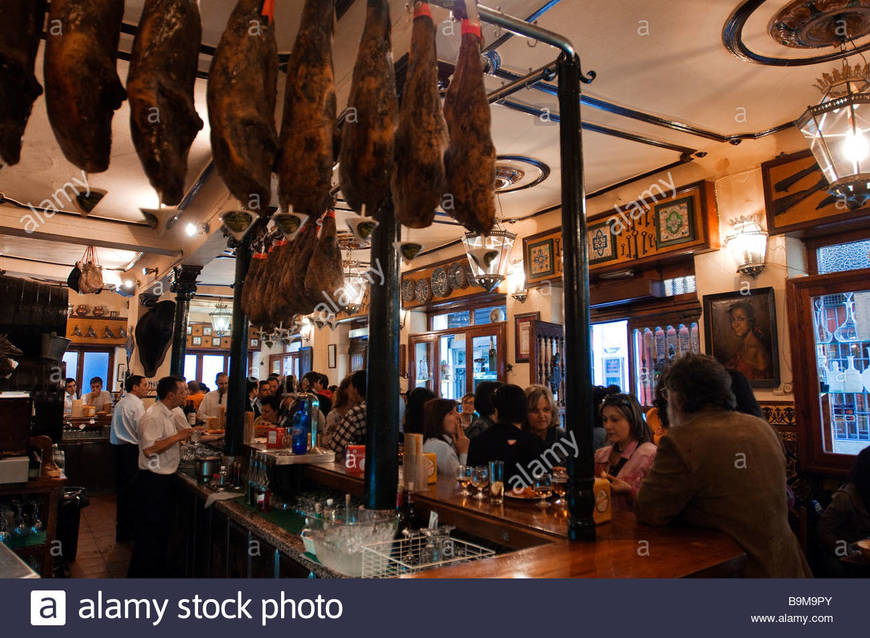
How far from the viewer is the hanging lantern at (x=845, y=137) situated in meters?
3.21

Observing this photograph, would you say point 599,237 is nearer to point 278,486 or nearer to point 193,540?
point 278,486

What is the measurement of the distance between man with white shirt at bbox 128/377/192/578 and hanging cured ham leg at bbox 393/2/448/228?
416 centimetres

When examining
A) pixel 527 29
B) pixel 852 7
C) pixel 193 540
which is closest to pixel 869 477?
pixel 852 7

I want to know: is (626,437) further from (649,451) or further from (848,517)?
(848,517)

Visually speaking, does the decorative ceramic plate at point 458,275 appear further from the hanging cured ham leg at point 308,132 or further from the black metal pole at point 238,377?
the hanging cured ham leg at point 308,132

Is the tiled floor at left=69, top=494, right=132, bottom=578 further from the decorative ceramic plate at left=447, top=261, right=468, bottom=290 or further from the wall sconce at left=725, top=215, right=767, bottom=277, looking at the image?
the wall sconce at left=725, top=215, right=767, bottom=277

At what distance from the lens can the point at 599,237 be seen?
6598mm

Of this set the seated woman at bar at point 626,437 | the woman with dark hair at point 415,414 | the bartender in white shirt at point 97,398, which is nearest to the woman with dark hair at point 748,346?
the seated woman at bar at point 626,437

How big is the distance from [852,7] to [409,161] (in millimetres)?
3590

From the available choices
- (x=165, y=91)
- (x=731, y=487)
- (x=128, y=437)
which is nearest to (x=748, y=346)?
(x=731, y=487)

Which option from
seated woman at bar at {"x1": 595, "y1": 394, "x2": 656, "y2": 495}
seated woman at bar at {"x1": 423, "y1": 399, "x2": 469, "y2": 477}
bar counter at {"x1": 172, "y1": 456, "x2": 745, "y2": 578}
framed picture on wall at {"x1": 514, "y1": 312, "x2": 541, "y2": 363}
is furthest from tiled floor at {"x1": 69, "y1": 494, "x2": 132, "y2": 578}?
framed picture on wall at {"x1": 514, "y1": 312, "x2": 541, "y2": 363}

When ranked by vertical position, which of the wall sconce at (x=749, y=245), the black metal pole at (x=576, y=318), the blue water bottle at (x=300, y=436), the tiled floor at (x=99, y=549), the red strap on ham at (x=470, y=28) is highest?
the wall sconce at (x=749, y=245)

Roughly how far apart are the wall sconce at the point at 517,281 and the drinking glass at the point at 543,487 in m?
4.80

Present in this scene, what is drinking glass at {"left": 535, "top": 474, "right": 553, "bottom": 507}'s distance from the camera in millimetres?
2764
